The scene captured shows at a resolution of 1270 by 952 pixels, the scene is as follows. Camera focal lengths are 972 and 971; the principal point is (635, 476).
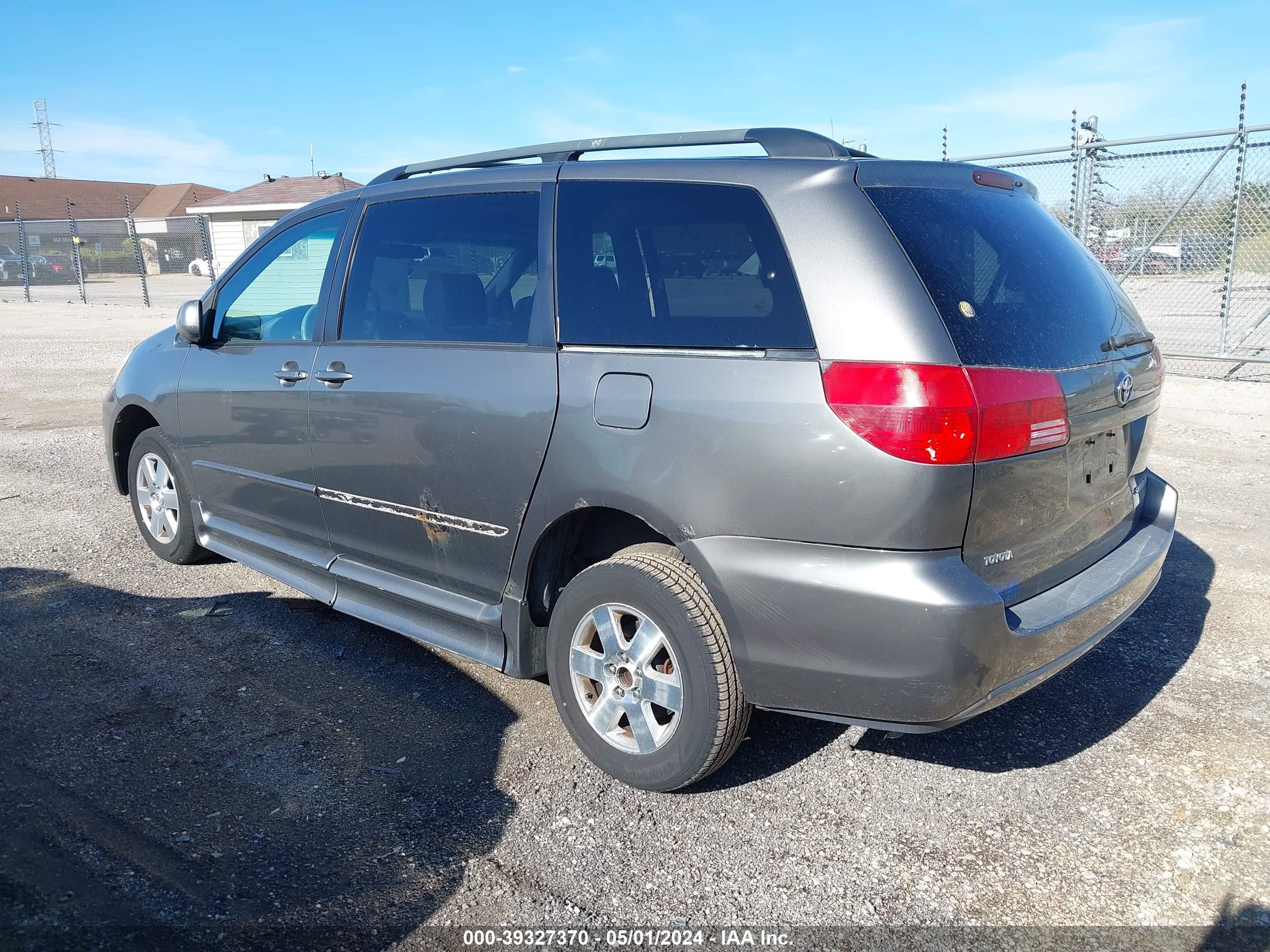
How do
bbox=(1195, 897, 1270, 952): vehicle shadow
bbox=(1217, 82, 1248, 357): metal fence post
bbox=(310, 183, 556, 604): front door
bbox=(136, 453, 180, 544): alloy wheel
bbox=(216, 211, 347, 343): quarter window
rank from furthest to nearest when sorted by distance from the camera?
bbox=(1217, 82, 1248, 357): metal fence post
bbox=(136, 453, 180, 544): alloy wheel
bbox=(216, 211, 347, 343): quarter window
bbox=(310, 183, 556, 604): front door
bbox=(1195, 897, 1270, 952): vehicle shadow

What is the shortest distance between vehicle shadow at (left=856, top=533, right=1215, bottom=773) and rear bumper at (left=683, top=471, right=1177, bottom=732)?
0.55 metres

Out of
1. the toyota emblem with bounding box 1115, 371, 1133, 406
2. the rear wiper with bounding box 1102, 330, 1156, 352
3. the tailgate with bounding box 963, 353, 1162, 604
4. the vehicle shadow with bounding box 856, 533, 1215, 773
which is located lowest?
the vehicle shadow with bounding box 856, 533, 1215, 773

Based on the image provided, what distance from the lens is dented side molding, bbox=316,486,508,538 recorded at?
10.8 ft

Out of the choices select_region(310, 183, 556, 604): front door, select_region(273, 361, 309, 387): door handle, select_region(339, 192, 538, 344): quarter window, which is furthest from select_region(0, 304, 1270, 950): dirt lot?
select_region(339, 192, 538, 344): quarter window

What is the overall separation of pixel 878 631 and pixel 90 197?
76523mm

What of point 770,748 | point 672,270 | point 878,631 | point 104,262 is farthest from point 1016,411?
point 104,262

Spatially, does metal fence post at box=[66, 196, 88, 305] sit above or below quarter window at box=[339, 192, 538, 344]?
above

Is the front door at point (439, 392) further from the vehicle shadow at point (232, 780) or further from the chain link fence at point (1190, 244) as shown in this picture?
the chain link fence at point (1190, 244)

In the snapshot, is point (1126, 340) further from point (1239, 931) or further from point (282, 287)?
point (282, 287)

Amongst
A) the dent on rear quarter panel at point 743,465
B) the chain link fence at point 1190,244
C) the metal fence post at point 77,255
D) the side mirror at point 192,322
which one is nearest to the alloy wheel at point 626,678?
the dent on rear quarter panel at point 743,465

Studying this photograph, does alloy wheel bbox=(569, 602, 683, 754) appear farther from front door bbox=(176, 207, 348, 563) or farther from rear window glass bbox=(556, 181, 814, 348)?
front door bbox=(176, 207, 348, 563)

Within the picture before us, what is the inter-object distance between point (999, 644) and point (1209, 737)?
4.35ft

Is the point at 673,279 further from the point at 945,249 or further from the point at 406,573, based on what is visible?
the point at 406,573

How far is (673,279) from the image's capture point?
2992 millimetres
